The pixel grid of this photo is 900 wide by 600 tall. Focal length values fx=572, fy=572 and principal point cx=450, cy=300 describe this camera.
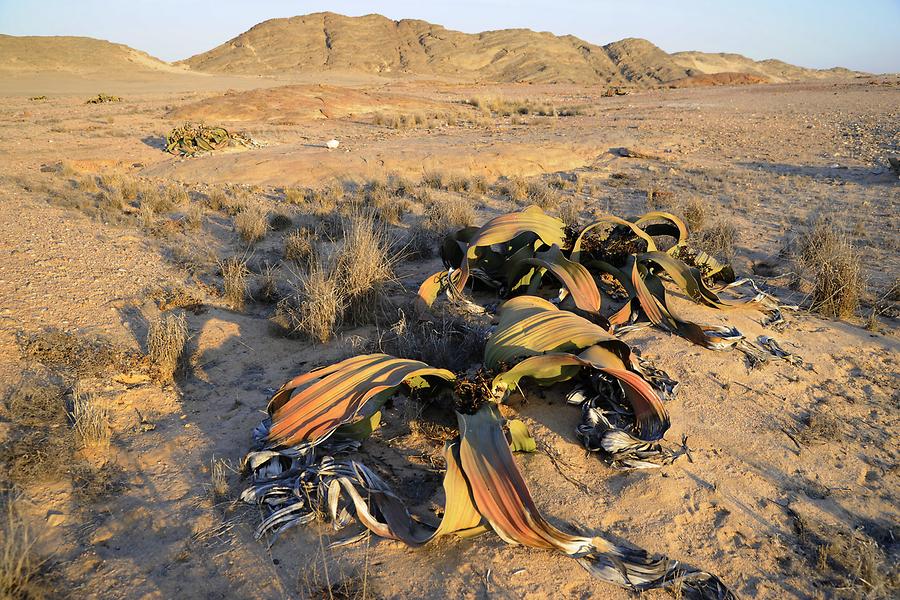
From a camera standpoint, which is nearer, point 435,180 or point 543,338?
point 543,338

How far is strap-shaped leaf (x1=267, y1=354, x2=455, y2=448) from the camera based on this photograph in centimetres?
253

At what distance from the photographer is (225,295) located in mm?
4684

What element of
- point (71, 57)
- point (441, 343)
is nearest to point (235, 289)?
point (441, 343)

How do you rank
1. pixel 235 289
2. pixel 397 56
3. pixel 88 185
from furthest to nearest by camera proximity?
pixel 397 56 → pixel 88 185 → pixel 235 289

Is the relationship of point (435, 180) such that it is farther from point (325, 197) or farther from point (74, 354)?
point (74, 354)

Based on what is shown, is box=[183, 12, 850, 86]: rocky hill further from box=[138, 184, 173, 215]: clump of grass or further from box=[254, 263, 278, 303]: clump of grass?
box=[254, 263, 278, 303]: clump of grass

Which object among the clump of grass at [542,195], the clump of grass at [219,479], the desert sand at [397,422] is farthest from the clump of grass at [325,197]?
the clump of grass at [219,479]

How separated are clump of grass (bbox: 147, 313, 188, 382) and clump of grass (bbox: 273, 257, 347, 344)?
76 centimetres

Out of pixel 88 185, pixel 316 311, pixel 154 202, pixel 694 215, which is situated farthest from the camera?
pixel 88 185

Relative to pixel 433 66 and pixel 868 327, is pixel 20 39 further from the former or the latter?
pixel 868 327

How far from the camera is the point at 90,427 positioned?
9.05 feet

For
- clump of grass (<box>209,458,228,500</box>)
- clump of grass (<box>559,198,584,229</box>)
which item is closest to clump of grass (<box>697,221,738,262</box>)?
clump of grass (<box>559,198,584,229</box>)

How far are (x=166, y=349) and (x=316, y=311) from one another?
3.13 feet

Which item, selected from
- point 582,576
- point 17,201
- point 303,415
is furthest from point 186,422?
point 17,201
